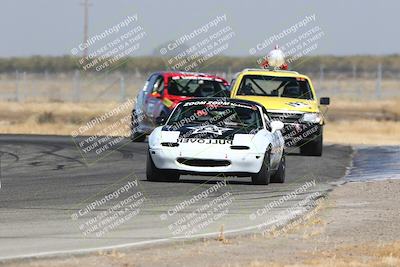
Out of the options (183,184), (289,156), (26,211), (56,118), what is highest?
(26,211)

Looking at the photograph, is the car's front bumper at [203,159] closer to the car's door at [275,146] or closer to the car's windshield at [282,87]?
the car's door at [275,146]

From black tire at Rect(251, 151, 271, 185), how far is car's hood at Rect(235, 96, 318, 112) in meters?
7.51

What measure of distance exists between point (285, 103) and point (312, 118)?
657 millimetres

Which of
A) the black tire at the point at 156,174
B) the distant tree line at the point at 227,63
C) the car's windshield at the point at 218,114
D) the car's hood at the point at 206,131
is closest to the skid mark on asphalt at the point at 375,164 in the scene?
the car's windshield at the point at 218,114

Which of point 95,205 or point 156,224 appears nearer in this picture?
point 156,224

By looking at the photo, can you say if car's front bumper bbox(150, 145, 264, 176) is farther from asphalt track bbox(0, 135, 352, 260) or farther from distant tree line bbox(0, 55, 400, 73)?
distant tree line bbox(0, 55, 400, 73)

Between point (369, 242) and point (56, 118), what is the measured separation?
119 ft

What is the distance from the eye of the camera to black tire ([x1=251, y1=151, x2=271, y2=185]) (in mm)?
17781

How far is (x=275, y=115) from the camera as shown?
2544cm

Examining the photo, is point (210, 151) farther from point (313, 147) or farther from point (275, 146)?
point (313, 147)

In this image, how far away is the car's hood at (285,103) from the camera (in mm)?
25562

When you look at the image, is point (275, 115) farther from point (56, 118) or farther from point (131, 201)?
point (56, 118)

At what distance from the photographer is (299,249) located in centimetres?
1117

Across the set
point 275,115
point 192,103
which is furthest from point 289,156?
point 192,103
